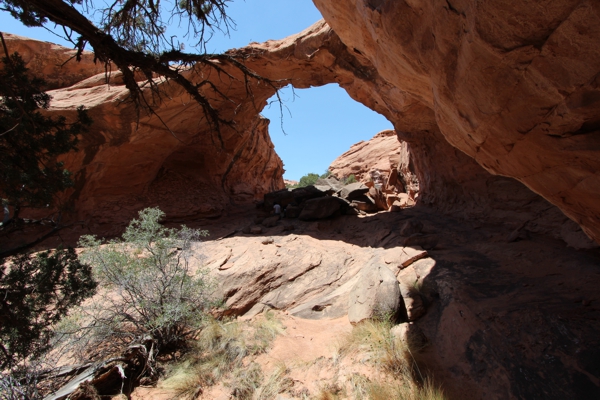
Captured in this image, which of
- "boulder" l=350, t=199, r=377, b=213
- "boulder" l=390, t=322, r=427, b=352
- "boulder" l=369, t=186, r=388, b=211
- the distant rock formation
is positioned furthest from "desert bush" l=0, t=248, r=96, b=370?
the distant rock formation

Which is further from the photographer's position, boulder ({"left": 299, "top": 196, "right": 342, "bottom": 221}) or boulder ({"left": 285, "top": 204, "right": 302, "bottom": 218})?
boulder ({"left": 285, "top": 204, "right": 302, "bottom": 218})

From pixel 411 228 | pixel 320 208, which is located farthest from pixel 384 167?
pixel 411 228

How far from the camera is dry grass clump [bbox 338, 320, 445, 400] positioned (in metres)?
3.64

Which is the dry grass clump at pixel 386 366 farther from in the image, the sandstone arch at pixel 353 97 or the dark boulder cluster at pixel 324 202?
the dark boulder cluster at pixel 324 202

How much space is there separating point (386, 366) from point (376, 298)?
129 centimetres

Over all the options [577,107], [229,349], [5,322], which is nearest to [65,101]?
[5,322]

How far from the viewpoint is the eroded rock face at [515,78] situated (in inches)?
80.2

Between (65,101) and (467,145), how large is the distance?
1025 centimetres

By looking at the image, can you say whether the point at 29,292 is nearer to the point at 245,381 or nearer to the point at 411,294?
the point at 245,381

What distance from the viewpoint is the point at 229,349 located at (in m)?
5.20

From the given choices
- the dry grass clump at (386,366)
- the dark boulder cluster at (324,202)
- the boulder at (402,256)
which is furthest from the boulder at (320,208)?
the dry grass clump at (386,366)

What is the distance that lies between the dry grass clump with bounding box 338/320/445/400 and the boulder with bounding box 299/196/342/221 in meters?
6.37

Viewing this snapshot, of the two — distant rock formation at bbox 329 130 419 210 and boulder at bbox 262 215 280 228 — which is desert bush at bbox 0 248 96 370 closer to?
boulder at bbox 262 215 280 228

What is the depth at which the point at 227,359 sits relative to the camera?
5004mm
